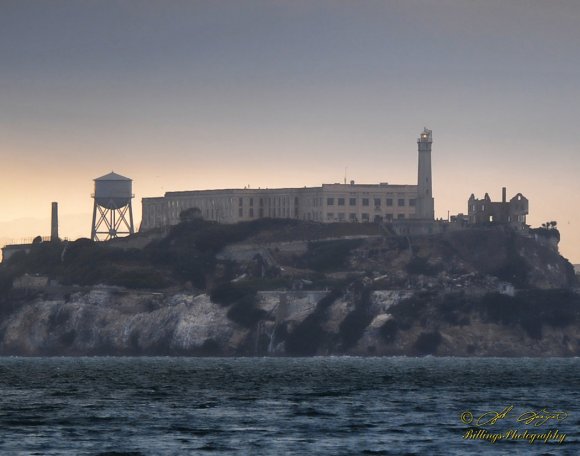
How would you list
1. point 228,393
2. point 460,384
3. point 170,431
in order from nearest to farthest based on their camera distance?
point 170,431 → point 228,393 → point 460,384

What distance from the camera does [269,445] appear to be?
351 ft

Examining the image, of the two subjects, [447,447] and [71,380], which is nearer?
[447,447]

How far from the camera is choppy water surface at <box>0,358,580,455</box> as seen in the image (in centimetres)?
10656

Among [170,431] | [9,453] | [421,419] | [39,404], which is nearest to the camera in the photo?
[9,453]

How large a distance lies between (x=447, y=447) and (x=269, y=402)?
41.2 metres

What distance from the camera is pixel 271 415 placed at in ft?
425

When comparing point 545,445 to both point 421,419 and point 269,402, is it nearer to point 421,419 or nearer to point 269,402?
point 421,419

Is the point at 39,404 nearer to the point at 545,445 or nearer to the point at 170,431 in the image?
the point at 170,431

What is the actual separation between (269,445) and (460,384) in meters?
76.3

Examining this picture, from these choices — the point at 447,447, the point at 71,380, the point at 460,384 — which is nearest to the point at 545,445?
the point at 447,447

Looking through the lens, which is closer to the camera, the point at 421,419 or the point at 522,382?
the point at 421,419

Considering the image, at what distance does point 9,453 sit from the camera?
336 feet

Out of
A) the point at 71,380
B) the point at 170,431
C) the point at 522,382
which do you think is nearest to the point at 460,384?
the point at 522,382

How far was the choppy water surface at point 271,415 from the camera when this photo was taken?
106562 millimetres
